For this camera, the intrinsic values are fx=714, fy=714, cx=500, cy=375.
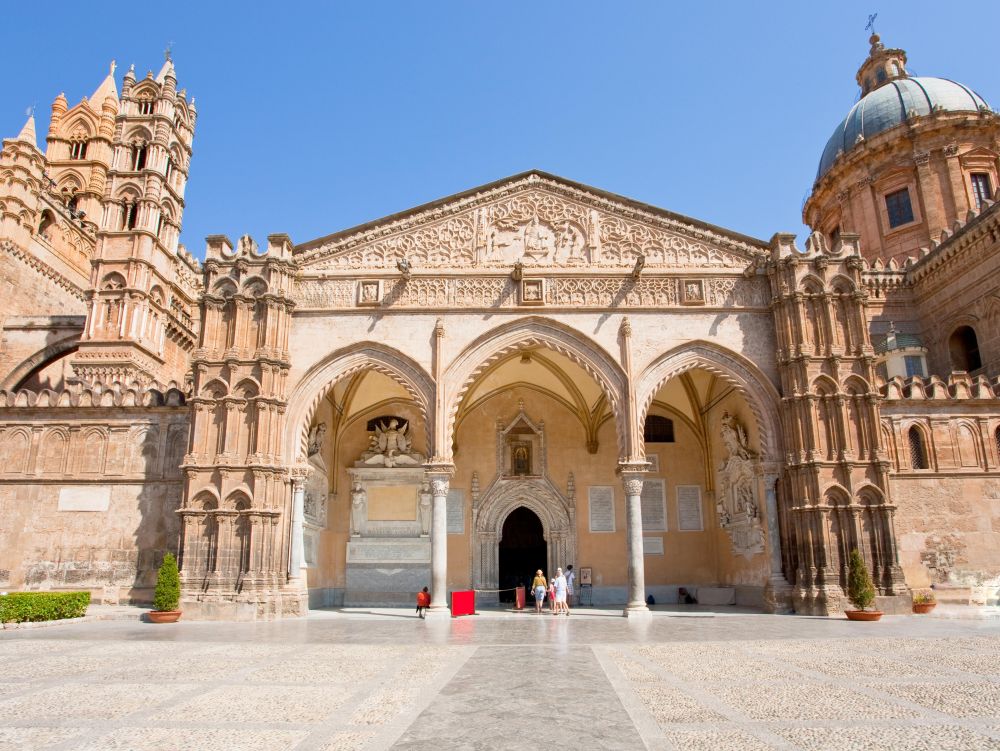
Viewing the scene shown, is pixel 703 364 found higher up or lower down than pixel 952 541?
higher up

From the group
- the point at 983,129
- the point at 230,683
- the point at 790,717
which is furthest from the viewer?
the point at 983,129

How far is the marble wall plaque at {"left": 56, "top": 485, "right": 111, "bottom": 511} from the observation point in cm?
1983

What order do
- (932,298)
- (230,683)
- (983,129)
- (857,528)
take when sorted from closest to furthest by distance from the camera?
1. (230,683)
2. (857,528)
3. (932,298)
4. (983,129)

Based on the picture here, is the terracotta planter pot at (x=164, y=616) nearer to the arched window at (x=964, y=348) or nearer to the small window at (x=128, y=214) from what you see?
the small window at (x=128, y=214)

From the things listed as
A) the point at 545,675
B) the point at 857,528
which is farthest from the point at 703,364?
the point at 545,675

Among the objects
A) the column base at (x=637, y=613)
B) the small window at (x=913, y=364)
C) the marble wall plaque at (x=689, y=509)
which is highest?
the small window at (x=913, y=364)

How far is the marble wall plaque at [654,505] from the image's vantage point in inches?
935

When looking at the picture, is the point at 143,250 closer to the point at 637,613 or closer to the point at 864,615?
the point at 637,613

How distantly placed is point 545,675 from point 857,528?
1256 cm

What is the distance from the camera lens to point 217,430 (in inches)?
735

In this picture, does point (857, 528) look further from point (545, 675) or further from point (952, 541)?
point (545, 675)

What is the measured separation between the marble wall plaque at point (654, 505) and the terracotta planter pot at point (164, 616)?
559 inches

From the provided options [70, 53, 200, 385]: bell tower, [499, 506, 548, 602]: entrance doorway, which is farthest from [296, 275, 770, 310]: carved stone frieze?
[70, 53, 200, 385]: bell tower

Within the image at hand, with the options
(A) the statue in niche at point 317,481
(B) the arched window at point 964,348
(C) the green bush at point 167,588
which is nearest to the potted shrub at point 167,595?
(C) the green bush at point 167,588
